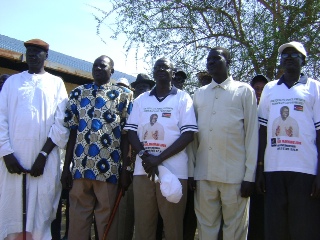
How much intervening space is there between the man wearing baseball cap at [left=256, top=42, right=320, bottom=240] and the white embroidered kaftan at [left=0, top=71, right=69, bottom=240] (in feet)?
6.77

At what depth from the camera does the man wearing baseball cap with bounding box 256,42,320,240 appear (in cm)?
338

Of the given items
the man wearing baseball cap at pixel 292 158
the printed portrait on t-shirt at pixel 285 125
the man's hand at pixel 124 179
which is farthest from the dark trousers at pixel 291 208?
the man's hand at pixel 124 179

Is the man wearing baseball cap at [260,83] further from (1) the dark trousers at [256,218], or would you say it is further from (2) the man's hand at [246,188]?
(2) the man's hand at [246,188]

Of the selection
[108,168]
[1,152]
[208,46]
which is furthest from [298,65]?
[208,46]

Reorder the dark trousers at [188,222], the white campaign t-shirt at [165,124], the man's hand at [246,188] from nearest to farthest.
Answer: the man's hand at [246,188], the white campaign t-shirt at [165,124], the dark trousers at [188,222]

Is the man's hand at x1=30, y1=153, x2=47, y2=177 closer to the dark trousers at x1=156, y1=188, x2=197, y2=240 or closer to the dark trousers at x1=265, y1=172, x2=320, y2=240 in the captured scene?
the dark trousers at x1=156, y1=188, x2=197, y2=240

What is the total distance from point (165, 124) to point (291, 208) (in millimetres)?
1361

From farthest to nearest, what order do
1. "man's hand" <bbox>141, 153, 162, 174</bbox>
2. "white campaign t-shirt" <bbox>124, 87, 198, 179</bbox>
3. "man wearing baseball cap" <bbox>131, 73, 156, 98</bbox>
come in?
"man wearing baseball cap" <bbox>131, 73, 156, 98</bbox> < "white campaign t-shirt" <bbox>124, 87, 198, 179</bbox> < "man's hand" <bbox>141, 153, 162, 174</bbox>

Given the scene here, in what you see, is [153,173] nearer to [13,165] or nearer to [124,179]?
[124,179]

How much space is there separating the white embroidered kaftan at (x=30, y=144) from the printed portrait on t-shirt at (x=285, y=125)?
210 cm

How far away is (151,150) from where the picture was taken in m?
3.90

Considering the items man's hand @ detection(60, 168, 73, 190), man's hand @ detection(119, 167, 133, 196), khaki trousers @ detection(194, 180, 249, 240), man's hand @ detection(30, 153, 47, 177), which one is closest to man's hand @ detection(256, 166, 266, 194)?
khaki trousers @ detection(194, 180, 249, 240)

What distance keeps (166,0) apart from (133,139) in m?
4.43

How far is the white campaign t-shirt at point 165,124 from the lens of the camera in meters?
3.85
